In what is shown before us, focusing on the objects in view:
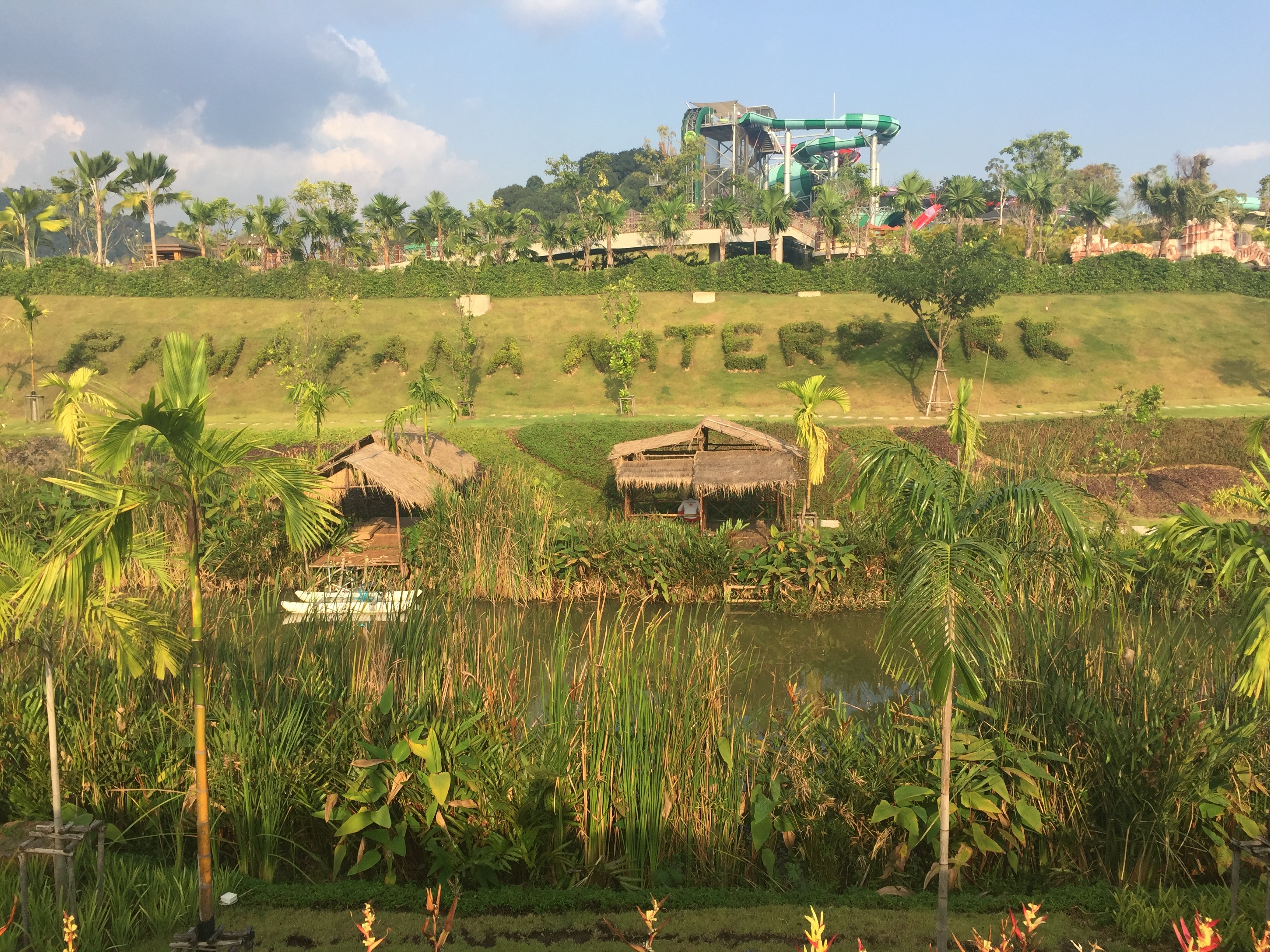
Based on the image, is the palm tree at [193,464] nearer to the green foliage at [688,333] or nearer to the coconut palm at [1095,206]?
the green foliage at [688,333]

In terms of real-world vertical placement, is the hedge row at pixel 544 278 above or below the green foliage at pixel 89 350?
above

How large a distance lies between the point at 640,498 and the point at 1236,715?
12.6 metres

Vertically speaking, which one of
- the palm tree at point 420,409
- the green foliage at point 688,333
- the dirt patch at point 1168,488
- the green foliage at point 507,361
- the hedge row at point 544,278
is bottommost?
the dirt patch at point 1168,488

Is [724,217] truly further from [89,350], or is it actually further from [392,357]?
[89,350]

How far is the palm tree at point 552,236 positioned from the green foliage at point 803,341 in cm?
1852

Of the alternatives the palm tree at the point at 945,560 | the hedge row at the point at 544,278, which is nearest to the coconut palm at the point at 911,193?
the hedge row at the point at 544,278

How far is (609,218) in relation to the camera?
156 ft

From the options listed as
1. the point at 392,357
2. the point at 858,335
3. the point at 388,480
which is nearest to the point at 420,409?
the point at 388,480

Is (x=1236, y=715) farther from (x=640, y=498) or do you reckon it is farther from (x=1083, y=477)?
(x=1083, y=477)

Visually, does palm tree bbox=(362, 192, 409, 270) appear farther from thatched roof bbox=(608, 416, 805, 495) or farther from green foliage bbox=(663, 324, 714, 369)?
thatched roof bbox=(608, 416, 805, 495)

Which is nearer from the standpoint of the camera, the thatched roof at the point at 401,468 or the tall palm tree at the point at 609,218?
the thatched roof at the point at 401,468

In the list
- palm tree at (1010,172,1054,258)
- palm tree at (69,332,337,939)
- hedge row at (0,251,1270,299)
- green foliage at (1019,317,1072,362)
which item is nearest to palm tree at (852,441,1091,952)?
palm tree at (69,332,337,939)

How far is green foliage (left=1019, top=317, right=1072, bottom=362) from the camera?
31.6 m

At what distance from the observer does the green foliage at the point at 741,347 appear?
32312 mm
